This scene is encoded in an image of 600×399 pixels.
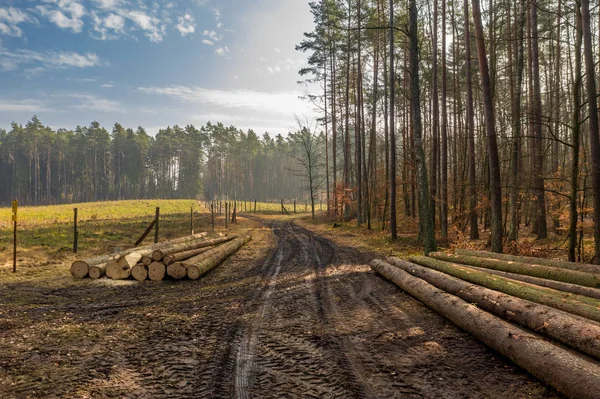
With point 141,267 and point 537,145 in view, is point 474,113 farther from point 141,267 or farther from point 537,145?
point 141,267

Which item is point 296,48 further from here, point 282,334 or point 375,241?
point 282,334

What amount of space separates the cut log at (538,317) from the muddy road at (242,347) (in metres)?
0.72

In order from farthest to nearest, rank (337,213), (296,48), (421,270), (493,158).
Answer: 1. (337,213)
2. (296,48)
3. (493,158)
4. (421,270)

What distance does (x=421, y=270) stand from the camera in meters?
8.75

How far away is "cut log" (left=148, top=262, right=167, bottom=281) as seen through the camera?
33.5ft

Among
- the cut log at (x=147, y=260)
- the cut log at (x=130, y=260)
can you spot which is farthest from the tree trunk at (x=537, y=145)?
the cut log at (x=130, y=260)

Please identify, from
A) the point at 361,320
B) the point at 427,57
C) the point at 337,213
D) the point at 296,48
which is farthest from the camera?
the point at 337,213

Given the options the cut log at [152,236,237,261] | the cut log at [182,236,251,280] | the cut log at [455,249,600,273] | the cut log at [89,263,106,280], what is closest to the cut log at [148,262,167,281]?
the cut log at [152,236,237,261]

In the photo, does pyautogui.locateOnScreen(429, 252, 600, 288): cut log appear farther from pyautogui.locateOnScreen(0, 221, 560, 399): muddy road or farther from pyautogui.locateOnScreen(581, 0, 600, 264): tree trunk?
pyautogui.locateOnScreen(0, 221, 560, 399): muddy road

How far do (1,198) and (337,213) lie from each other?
9063cm

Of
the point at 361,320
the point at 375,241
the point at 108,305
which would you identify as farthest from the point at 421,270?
the point at 375,241

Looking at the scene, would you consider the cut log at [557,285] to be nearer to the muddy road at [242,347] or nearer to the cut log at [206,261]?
the muddy road at [242,347]

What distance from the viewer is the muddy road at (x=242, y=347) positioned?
12.8ft

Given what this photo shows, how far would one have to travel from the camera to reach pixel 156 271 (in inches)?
403
